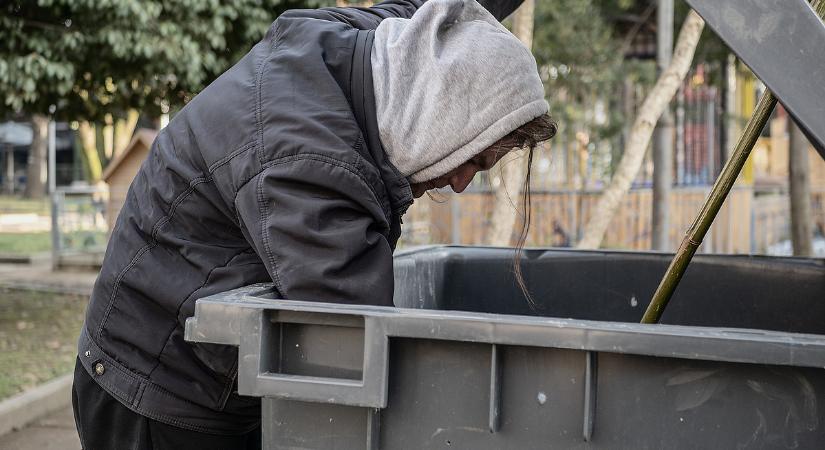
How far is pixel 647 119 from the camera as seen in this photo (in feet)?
19.4

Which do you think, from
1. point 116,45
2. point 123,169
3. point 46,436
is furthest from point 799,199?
point 123,169

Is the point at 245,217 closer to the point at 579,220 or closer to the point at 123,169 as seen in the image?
the point at 579,220

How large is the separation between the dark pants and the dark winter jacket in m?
0.03

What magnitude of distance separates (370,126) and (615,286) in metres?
1.45

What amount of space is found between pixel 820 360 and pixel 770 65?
0.43 meters

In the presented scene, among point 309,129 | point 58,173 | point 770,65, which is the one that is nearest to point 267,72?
point 309,129

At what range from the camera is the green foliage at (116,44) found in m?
→ 5.98

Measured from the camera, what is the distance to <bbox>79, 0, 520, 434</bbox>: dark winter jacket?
1.47 m

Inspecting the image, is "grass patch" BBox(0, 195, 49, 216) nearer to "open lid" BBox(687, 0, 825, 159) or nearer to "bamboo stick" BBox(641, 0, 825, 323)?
"bamboo stick" BBox(641, 0, 825, 323)

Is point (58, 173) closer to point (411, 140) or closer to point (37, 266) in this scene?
point (37, 266)

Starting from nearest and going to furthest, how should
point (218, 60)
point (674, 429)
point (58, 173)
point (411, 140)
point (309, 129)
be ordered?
point (674, 429), point (309, 129), point (411, 140), point (218, 60), point (58, 173)

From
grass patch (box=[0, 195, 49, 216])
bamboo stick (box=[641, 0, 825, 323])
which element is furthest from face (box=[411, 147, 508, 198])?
grass patch (box=[0, 195, 49, 216])

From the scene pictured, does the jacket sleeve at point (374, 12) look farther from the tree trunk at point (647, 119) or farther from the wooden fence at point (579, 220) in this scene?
the wooden fence at point (579, 220)

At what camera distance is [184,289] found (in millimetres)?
1704
